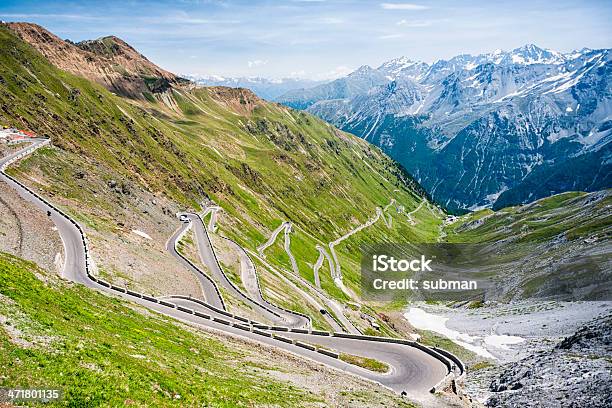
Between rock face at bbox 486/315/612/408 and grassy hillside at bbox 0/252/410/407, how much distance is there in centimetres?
1838

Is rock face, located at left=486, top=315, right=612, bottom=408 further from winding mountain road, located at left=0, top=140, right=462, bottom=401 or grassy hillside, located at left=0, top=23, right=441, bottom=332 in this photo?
grassy hillside, located at left=0, top=23, right=441, bottom=332

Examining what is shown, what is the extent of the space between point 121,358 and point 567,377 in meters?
49.6

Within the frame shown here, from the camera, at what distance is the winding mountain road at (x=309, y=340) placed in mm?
49500

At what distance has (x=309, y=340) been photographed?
197ft

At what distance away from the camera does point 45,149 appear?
9519cm

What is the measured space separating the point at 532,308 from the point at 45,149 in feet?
403

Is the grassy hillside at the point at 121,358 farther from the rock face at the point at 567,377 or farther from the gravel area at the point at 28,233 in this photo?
the rock face at the point at 567,377

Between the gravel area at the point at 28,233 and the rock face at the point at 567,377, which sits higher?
the gravel area at the point at 28,233

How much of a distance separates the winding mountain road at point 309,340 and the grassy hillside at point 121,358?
4.78 m

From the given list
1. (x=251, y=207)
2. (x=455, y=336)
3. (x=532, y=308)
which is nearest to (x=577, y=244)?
(x=532, y=308)

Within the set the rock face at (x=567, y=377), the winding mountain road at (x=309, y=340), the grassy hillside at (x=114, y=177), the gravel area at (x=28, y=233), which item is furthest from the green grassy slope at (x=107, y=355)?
the rock face at (x=567, y=377)

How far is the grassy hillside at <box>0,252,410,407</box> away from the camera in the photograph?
74.9 ft

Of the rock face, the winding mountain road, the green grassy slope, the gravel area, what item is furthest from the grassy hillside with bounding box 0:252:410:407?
the rock face

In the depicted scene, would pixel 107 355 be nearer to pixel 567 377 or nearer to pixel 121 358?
pixel 121 358
